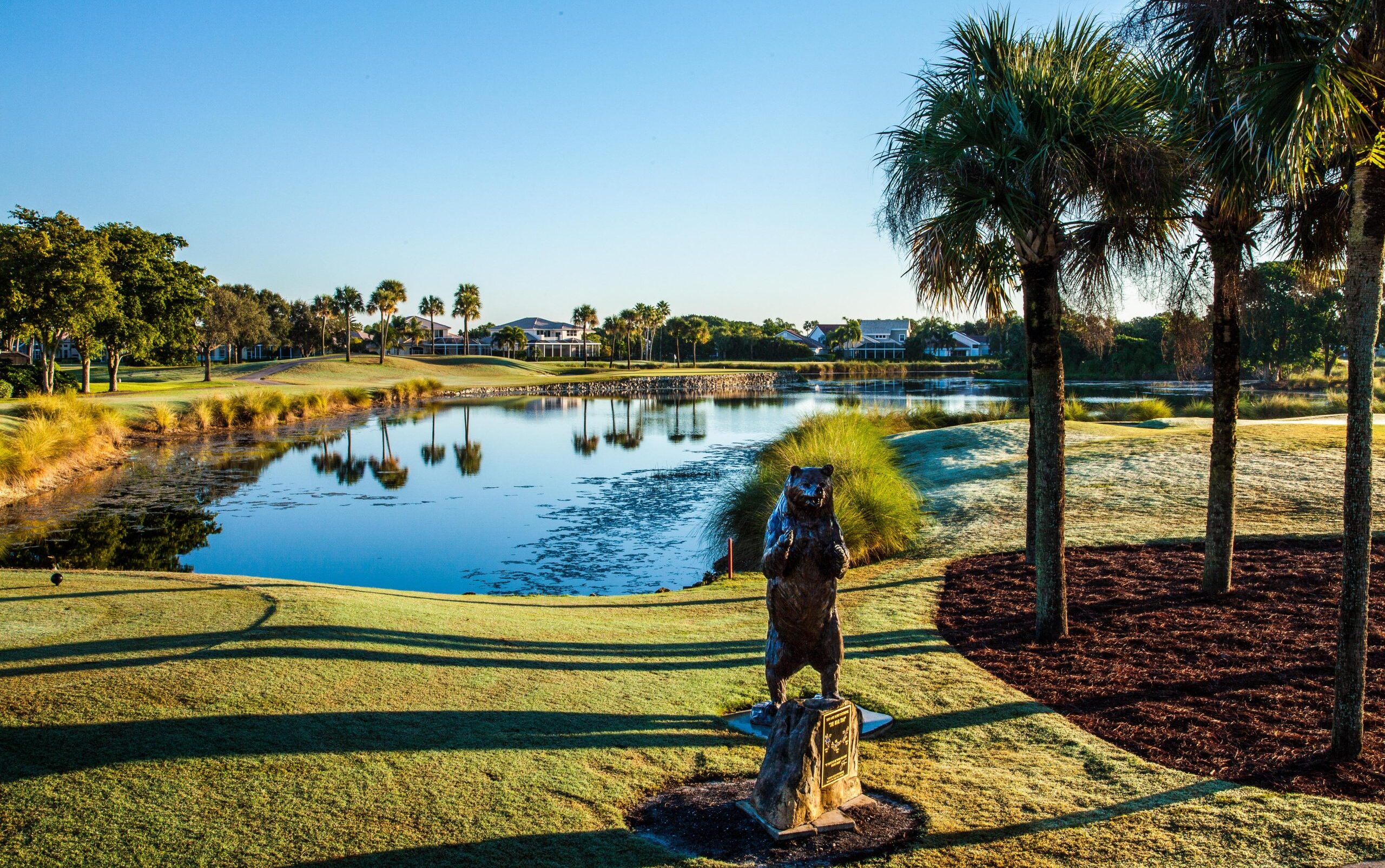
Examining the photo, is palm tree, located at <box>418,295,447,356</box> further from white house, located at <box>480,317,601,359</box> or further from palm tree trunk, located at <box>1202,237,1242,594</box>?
palm tree trunk, located at <box>1202,237,1242,594</box>

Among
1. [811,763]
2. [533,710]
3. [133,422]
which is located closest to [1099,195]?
[811,763]

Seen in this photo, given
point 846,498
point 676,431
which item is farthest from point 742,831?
point 676,431

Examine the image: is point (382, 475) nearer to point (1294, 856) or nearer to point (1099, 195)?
point (1099, 195)

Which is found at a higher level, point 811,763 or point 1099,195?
point 1099,195

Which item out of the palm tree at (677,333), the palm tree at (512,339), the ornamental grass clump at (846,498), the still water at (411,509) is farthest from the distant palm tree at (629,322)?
the ornamental grass clump at (846,498)

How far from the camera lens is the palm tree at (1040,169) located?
26.3ft

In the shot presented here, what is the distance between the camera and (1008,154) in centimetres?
796

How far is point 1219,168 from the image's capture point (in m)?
6.04

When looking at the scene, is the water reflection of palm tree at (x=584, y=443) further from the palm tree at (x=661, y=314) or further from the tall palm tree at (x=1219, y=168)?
the palm tree at (x=661, y=314)

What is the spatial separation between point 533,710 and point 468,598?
201 inches

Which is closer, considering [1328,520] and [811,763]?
[811,763]

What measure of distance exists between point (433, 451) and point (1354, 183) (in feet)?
99.9

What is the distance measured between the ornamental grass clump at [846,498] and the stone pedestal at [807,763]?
6.83 metres

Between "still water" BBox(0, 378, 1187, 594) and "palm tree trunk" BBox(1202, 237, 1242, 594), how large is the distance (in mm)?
7571
